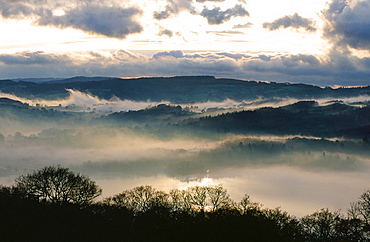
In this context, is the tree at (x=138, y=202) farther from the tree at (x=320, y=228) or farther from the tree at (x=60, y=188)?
the tree at (x=320, y=228)

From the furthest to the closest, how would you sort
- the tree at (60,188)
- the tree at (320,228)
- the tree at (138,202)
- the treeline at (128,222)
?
1. the tree at (60,188)
2. the tree at (138,202)
3. the tree at (320,228)
4. the treeline at (128,222)

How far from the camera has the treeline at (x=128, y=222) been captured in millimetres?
87125

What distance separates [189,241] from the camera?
82812mm

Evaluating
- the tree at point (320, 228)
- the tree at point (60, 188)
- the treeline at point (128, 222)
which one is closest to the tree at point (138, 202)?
the treeline at point (128, 222)

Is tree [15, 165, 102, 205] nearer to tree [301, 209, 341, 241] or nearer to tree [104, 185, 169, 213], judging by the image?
tree [104, 185, 169, 213]

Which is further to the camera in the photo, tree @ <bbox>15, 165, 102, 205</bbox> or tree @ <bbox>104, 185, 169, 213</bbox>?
tree @ <bbox>15, 165, 102, 205</bbox>

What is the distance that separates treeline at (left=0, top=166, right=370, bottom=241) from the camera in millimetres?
87125

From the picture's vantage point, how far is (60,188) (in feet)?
429

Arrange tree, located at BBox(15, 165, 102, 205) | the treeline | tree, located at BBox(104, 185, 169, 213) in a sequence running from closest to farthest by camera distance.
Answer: the treeline, tree, located at BBox(104, 185, 169, 213), tree, located at BBox(15, 165, 102, 205)

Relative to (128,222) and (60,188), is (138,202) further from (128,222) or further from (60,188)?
(128,222)

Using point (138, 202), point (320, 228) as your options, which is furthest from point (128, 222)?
point (320, 228)

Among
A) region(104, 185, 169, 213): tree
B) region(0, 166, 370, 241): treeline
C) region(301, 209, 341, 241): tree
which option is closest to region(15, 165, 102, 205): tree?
region(0, 166, 370, 241): treeline

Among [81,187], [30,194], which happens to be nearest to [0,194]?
[30,194]

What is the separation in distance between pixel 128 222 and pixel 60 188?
34.7 meters
